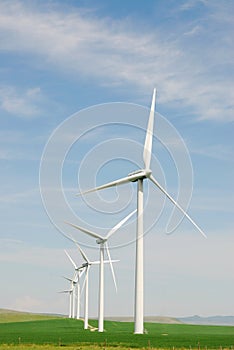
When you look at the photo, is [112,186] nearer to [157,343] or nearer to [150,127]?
[150,127]

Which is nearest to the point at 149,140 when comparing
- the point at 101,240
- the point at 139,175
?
the point at 139,175

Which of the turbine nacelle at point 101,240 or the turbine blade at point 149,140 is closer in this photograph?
the turbine blade at point 149,140

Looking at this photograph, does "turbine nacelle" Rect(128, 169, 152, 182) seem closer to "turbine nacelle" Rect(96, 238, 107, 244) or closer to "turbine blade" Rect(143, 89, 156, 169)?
"turbine blade" Rect(143, 89, 156, 169)

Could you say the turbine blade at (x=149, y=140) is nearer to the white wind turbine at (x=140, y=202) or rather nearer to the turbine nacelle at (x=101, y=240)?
the white wind turbine at (x=140, y=202)

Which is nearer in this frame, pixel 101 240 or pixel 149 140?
pixel 149 140

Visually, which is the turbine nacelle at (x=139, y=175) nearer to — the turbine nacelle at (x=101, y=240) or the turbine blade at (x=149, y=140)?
the turbine blade at (x=149, y=140)

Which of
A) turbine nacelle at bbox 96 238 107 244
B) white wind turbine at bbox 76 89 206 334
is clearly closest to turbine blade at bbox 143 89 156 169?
white wind turbine at bbox 76 89 206 334

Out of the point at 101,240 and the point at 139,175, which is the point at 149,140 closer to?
the point at 139,175

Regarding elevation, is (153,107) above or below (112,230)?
above

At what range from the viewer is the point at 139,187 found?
85.8 m

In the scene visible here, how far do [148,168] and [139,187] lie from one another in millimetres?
2918

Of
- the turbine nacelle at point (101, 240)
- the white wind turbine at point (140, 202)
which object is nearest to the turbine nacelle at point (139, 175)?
the white wind turbine at point (140, 202)

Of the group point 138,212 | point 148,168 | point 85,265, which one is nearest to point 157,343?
point 138,212

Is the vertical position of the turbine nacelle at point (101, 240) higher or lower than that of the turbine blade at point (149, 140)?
lower
